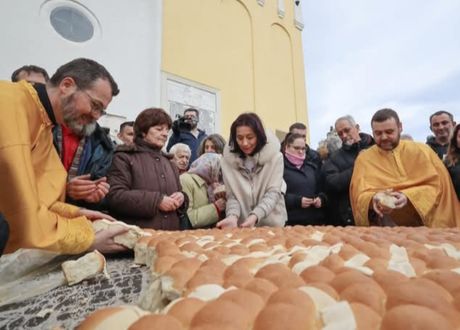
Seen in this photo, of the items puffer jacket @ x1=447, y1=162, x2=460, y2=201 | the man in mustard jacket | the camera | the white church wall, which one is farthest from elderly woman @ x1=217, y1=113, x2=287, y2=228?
the white church wall

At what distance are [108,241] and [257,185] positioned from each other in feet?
3.43

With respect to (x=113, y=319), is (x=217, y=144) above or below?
above

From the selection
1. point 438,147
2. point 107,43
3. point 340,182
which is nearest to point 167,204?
point 340,182

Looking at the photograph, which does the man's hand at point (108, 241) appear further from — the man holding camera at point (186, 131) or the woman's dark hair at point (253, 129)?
the man holding camera at point (186, 131)

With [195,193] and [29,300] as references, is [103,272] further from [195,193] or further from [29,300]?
[195,193]

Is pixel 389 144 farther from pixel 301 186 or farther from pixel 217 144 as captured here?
pixel 217 144

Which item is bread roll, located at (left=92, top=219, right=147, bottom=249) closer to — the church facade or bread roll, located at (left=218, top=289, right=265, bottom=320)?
bread roll, located at (left=218, top=289, right=265, bottom=320)

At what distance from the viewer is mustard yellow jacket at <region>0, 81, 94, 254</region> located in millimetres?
845

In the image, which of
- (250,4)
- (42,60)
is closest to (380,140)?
(42,60)

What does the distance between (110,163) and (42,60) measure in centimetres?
348

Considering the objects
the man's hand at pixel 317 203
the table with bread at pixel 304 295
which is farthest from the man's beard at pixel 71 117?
the man's hand at pixel 317 203

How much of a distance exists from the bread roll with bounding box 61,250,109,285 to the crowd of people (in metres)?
0.15

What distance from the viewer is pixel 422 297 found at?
1.04 feet

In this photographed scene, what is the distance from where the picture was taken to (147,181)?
1.57 metres
